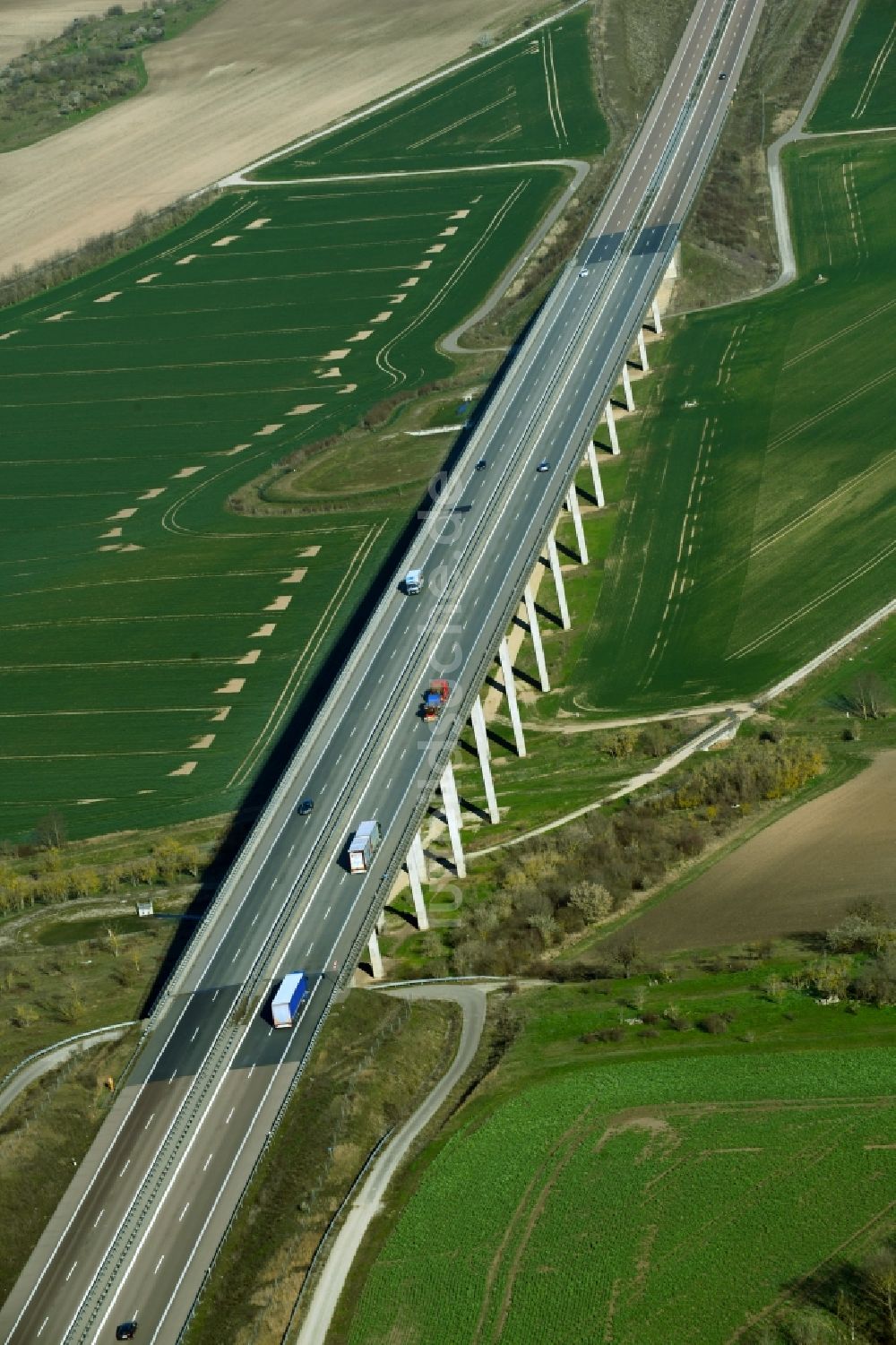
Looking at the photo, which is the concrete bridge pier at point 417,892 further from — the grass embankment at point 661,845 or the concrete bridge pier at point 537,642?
the concrete bridge pier at point 537,642

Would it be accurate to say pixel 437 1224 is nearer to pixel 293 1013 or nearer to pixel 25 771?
pixel 293 1013

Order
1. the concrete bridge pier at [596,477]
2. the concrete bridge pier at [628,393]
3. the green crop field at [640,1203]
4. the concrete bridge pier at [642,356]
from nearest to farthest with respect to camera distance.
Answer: the green crop field at [640,1203], the concrete bridge pier at [596,477], the concrete bridge pier at [628,393], the concrete bridge pier at [642,356]

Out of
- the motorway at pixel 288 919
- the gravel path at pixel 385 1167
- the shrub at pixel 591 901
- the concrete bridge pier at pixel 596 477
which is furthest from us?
the concrete bridge pier at pixel 596 477

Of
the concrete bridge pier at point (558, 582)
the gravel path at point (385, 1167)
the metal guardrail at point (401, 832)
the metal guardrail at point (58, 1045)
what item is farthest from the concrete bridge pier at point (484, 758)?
the metal guardrail at point (58, 1045)

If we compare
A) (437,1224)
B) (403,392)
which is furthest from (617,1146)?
(403,392)

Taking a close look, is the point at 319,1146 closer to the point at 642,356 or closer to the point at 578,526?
the point at 578,526

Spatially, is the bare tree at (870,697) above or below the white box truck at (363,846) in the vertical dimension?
below
